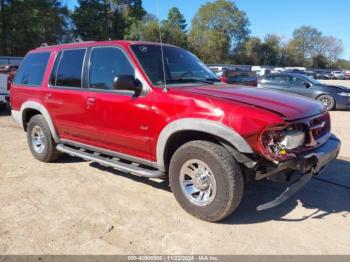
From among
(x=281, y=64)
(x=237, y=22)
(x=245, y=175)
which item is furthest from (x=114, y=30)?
(x=245, y=175)

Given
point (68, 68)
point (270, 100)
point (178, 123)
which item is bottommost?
point (178, 123)

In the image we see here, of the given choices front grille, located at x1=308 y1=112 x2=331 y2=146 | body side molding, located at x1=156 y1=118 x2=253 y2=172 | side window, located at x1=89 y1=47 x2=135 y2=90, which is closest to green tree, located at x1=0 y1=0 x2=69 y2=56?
side window, located at x1=89 y1=47 x2=135 y2=90

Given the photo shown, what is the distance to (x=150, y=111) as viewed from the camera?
4.45 metres

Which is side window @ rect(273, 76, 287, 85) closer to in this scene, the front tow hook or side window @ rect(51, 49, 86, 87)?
side window @ rect(51, 49, 86, 87)

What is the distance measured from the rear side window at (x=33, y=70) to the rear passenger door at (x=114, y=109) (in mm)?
1360

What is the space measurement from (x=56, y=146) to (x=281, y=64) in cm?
9783

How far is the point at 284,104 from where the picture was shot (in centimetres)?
411

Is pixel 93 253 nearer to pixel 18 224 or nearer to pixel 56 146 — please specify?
pixel 18 224

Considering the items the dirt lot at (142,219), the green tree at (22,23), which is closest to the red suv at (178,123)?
the dirt lot at (142,219)

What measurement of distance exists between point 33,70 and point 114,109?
249 centimetres

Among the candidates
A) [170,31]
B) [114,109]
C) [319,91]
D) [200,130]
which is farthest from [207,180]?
[170,31]

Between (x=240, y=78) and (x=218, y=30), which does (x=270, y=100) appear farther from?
(x=218, y=30)

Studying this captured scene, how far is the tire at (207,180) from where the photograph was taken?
387 cm

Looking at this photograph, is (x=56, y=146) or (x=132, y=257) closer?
(x=132, y=257)
